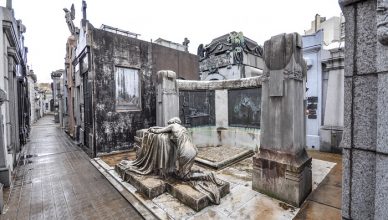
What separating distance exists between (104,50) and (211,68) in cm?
934

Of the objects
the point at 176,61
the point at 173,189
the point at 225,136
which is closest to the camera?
the point at 173,189

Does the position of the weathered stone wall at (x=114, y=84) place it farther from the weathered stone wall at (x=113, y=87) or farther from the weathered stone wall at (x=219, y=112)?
the weathered stone wall at (x=219, y=112)

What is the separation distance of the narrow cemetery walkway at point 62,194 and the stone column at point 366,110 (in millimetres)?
3490

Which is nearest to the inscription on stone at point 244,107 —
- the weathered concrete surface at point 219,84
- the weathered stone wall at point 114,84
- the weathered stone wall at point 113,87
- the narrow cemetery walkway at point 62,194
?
the weathered concrete surface at point 219,84

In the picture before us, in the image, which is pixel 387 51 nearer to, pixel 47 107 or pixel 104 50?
pixel 104 50

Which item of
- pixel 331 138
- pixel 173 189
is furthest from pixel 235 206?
pixel 331 138

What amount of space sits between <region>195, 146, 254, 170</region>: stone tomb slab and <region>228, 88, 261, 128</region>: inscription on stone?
1.06 m

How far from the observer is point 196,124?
28.2 ft

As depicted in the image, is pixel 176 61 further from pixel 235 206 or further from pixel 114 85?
pixel 235 206

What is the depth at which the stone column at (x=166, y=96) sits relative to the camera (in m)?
7.72

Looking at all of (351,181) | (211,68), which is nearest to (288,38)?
(351,181)

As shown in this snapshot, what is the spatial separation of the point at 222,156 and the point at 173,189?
300 cm

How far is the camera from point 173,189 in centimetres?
421

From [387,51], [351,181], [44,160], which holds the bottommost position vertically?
[44,160]
